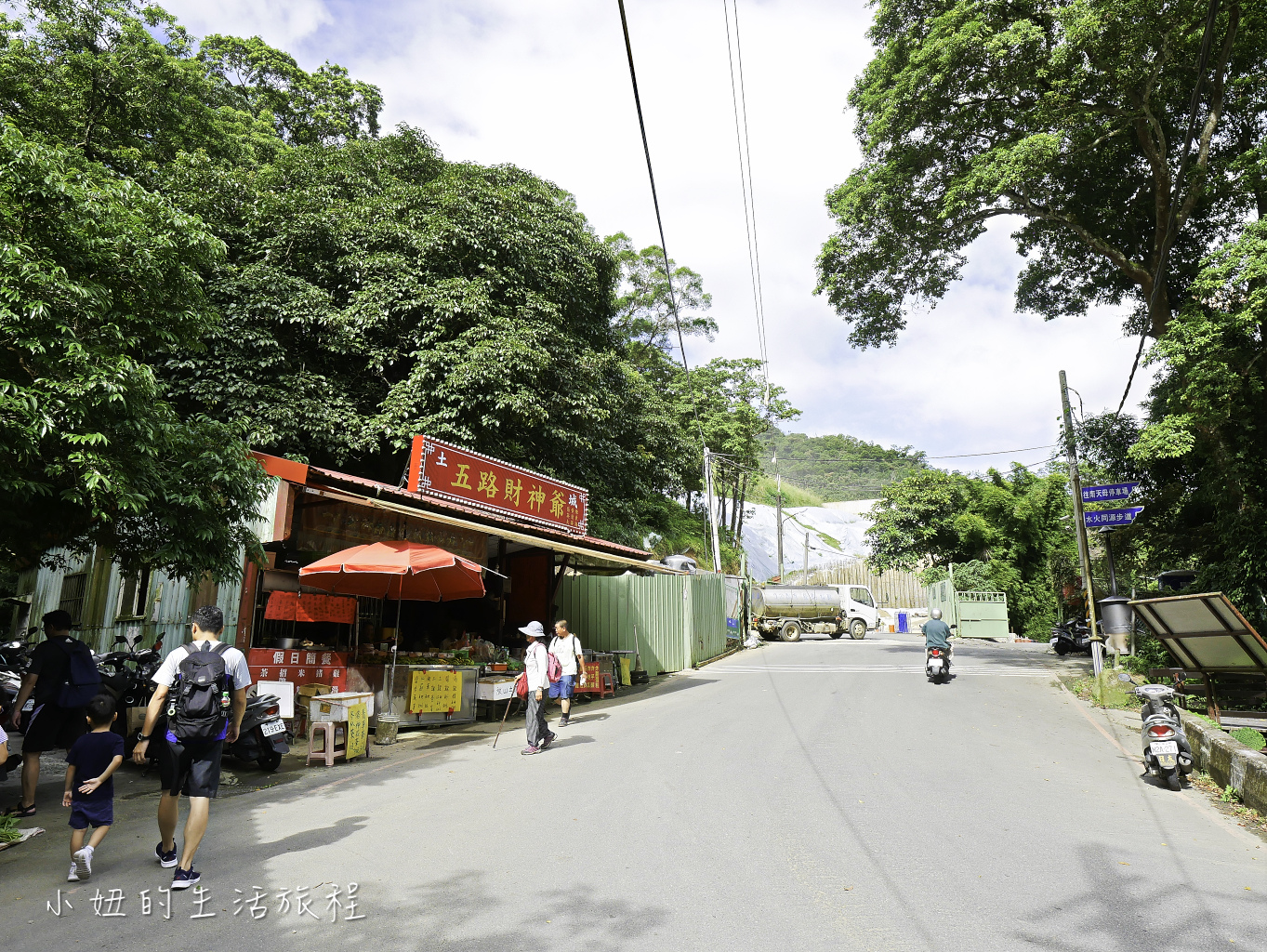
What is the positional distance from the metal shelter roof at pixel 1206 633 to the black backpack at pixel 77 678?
10.7m

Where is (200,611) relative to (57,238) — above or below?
below

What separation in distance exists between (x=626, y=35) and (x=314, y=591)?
30.0 ft

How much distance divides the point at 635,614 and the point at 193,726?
13.2 metres

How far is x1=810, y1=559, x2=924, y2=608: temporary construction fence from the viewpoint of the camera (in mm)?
37906

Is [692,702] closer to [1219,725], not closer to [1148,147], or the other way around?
[1219,725]

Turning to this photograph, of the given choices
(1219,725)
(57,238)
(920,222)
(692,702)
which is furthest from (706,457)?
(57,238)

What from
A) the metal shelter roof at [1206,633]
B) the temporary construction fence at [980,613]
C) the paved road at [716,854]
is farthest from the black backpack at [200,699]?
the temporary construction fence at [980,613]

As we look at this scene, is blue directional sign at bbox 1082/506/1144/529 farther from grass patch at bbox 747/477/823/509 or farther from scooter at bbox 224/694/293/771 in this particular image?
grass patch at bbox 747/477/823/509

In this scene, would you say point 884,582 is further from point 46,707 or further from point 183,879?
point 183,879

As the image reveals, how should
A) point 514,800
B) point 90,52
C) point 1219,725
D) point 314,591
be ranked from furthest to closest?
point 90,52 → point 314,591 → point 1219,725 → point 514,800

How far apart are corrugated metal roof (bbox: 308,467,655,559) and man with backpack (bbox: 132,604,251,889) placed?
5550 millimetres

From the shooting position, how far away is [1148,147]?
14.0 m

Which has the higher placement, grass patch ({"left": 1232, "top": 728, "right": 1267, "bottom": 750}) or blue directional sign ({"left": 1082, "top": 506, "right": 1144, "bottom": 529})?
blue directional sign ({"left": 1082, "top": 506, "right": 1144, "bottom": 529})

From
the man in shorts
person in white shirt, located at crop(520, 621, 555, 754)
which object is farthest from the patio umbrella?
the man in shorts
